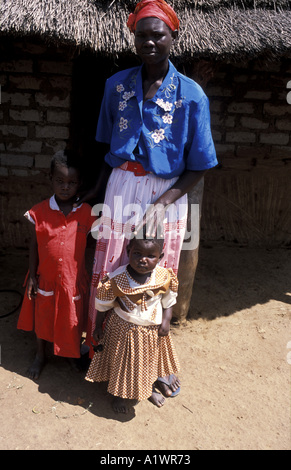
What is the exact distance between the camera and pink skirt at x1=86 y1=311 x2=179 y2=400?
2523 millimetres

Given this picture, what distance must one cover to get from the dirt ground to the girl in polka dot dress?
22cm

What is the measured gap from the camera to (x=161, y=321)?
8.50 feet

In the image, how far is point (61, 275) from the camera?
2.69 meters

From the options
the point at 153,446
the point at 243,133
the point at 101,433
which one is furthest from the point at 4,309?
the point at 243,133

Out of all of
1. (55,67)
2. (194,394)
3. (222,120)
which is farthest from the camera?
(222,120)

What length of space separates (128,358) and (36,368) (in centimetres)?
76

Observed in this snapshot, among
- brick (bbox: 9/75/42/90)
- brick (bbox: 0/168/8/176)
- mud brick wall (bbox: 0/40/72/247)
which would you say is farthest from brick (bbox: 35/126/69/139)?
brick (bbox: 0/168/8/176)

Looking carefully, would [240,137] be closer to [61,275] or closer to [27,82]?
[27,82]

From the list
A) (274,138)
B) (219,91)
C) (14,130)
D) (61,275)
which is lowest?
(61,275)

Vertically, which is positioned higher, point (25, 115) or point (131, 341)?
point (25, 115)

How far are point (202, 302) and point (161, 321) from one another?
137cm

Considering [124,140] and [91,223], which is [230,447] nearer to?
[91,223]

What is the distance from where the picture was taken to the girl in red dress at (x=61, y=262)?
2595 mm

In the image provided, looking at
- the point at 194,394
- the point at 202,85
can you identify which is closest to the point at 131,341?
the point at 194,394
